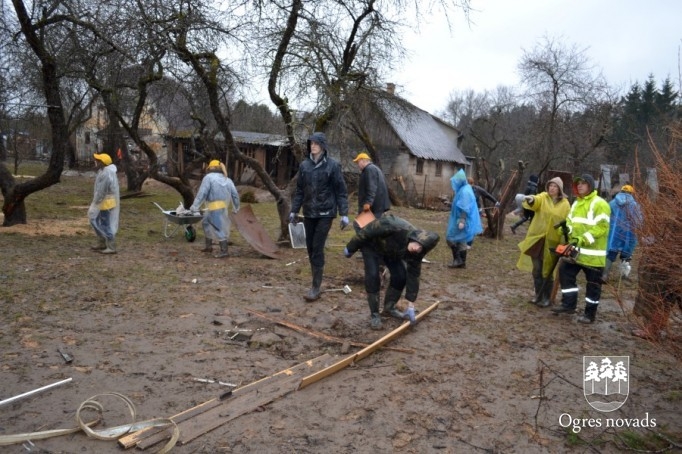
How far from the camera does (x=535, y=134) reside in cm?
2512

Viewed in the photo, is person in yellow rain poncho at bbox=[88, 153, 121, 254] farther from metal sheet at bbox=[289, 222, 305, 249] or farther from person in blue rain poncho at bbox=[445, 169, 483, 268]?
person in blue rain poncho at bbox=[445, 169, 483, 268]

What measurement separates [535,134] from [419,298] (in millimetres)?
20801

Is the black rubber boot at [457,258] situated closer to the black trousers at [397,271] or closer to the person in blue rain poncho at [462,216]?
the person in blue rain poncho at [462,216]

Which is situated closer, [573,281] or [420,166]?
[573,281]

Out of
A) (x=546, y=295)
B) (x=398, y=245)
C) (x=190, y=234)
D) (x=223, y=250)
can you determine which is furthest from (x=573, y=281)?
(x=190, y=234)

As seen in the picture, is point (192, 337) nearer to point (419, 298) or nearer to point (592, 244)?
point (419, 298)

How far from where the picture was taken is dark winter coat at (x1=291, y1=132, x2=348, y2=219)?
640 centimetres

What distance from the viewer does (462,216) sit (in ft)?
29.0

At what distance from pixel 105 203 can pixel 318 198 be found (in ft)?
13.2

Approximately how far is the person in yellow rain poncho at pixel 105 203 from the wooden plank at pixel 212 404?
5.41m

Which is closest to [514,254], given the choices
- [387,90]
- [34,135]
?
[387,90]

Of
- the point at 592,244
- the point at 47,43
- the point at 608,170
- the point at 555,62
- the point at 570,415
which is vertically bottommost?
the point at 570,415

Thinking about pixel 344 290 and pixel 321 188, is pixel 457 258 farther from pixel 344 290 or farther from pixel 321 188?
pixel 321 188

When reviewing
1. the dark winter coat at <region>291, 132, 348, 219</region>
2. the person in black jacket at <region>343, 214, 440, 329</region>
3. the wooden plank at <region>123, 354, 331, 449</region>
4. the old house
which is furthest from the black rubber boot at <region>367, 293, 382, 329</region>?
the old house
